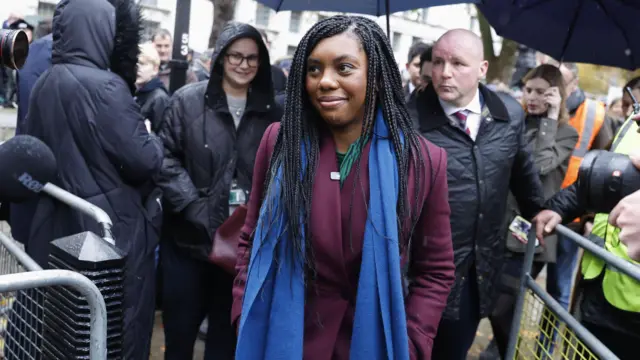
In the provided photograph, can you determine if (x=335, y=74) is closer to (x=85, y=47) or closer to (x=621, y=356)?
(x=85, y=47)

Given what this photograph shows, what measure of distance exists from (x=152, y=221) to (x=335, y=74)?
5.34 feet

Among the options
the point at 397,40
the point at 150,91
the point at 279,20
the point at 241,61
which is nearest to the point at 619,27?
the point at 241,61

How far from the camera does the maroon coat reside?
1.91m

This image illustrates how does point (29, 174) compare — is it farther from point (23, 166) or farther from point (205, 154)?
point (205, 154)

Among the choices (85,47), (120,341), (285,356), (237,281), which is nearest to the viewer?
(285,356)

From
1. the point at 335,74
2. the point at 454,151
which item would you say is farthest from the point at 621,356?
the point at 335,74

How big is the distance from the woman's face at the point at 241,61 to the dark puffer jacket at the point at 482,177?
93 cm

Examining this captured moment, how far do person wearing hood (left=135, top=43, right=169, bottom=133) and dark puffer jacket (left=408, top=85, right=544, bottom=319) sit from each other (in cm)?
217

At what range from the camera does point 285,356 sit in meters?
1.86

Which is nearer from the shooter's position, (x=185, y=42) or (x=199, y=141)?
(x=199, y=141)

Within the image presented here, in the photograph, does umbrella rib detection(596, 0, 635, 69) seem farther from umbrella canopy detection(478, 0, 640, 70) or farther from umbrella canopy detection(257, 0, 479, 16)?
umbrella canopy detection(257, 0, 479, 16)

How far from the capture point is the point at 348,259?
1.93 meters

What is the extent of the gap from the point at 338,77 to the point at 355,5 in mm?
2118

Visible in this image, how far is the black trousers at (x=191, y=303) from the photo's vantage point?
10.9 feet
